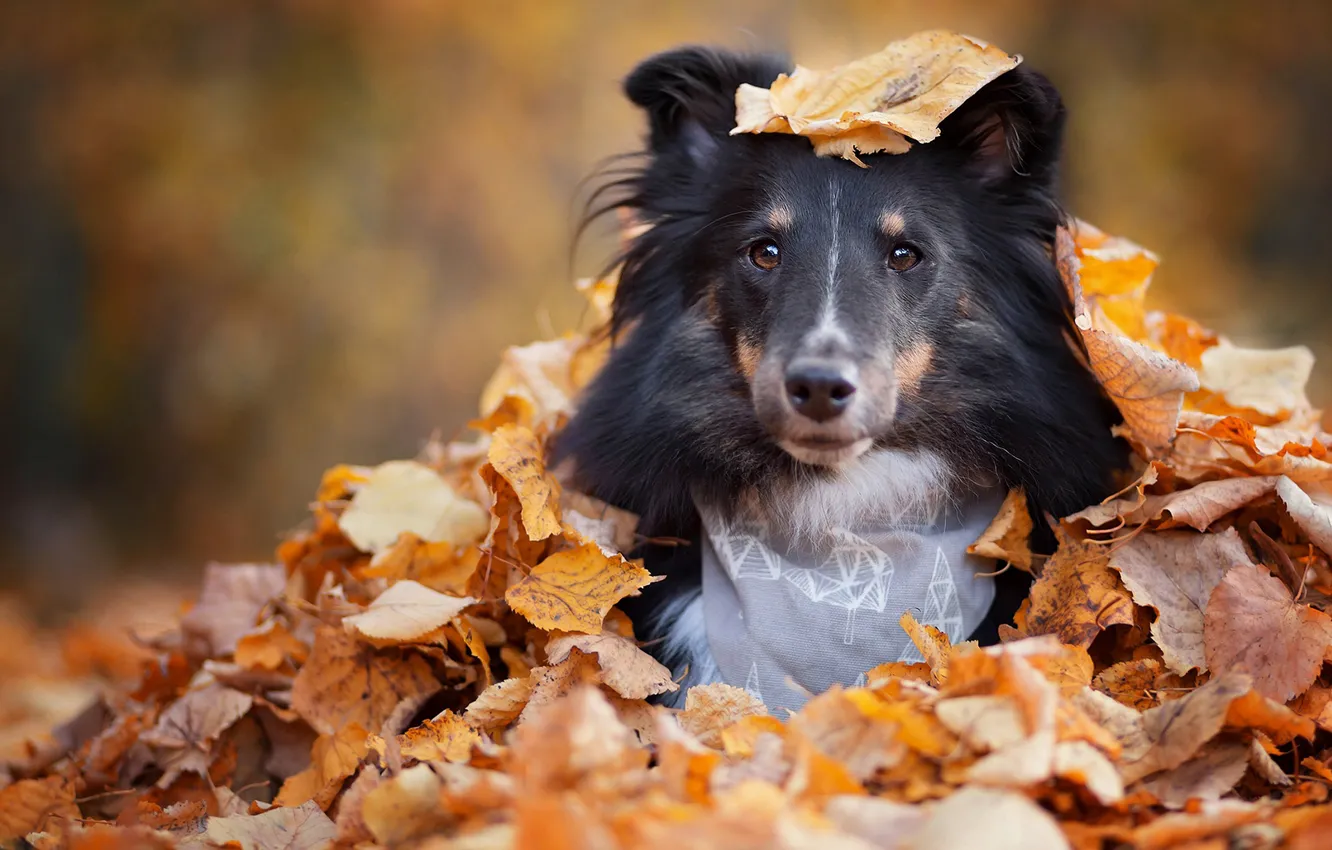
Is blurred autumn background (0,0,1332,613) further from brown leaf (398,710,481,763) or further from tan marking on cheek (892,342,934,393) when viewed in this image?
brown leaf (398,710,481,763)

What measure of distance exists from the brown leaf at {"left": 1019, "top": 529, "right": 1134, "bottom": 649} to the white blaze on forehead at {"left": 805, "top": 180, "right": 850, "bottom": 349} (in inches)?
31.6

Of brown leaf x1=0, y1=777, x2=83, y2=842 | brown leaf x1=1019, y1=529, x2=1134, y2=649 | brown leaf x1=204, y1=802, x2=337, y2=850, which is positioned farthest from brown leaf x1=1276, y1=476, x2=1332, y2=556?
brown leaf x1=0, y1=777, x2=83, y2=842

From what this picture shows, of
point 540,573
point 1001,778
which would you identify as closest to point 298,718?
point 540,573

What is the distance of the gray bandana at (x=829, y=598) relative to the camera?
2.91 meters

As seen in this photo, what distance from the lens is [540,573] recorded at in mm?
2889

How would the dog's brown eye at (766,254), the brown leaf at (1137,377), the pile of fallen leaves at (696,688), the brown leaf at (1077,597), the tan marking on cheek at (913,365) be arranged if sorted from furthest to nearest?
the dog's brown eye at (766,254)
the tan marking on cheek at (913,365)
the brown leaf at (1137,377)
the brown leaf at (1077,597)
the pile of fallen leaves at (696,688)

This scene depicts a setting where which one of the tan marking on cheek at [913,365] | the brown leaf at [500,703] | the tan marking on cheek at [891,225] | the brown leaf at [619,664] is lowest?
the brown leaf at [500,703]

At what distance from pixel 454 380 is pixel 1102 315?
7.01 m

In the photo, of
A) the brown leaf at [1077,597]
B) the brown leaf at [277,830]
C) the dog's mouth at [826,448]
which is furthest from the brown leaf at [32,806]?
the brown leaf at [1077,597]

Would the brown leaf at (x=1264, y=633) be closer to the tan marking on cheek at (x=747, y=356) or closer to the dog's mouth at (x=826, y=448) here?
the dog's mouth at (x=826, y=448)

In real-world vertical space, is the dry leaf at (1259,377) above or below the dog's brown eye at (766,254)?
below

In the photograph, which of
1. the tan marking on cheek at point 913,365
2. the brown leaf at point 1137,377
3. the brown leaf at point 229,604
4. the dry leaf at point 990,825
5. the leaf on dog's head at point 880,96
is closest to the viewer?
the dry leaf at point 990,825

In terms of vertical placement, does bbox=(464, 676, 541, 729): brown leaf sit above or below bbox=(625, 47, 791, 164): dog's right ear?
below

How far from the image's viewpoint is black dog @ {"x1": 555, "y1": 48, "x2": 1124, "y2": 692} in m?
3.04
